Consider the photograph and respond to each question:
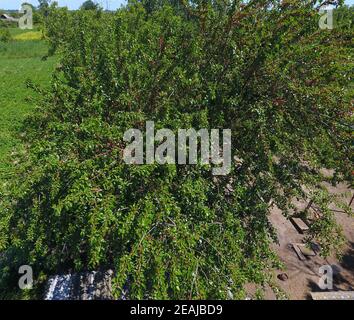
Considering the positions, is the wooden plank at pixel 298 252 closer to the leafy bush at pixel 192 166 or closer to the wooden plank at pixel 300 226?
the wooden plank at pixel 300 226

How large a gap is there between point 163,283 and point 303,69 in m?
3.32

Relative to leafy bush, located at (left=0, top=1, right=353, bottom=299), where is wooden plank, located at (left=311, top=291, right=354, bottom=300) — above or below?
below

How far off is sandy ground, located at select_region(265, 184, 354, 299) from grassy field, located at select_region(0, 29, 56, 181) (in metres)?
5.69

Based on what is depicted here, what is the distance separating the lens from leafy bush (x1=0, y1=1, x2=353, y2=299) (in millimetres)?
3691

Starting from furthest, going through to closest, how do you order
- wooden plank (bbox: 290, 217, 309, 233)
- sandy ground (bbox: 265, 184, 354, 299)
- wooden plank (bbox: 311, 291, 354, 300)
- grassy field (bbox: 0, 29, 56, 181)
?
1. grassy field (bbox: 0, 29, 56, 181)
2. wooden plank (bbox: 290, 217, 309, 233)
3. sandy ground (bbox: 265, 184, 354, 299)
4. wooden plank (bbox: 311, 291, 354, 300)

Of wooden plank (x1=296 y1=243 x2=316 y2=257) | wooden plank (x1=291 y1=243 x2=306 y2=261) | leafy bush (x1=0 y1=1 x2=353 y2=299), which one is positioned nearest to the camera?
leafy bush (x1=0 y1=1 x2=353 y2=299)

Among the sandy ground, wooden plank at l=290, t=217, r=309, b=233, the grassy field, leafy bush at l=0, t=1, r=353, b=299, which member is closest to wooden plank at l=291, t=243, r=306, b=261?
the sandy ground

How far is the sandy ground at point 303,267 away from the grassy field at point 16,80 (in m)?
5.69

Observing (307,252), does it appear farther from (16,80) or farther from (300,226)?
(16,80)

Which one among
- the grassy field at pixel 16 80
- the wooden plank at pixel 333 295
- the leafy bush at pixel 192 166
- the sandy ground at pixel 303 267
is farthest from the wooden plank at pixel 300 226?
the grassy field at pixel 16 80

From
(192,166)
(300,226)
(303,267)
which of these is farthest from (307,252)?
(192,166)

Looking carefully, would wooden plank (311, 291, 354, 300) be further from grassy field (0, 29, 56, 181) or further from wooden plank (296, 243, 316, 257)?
grassy field (0, 29, 56, 181)

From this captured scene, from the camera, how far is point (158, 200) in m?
3.76

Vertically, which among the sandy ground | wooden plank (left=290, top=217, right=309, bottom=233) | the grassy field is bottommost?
the sandy ground
